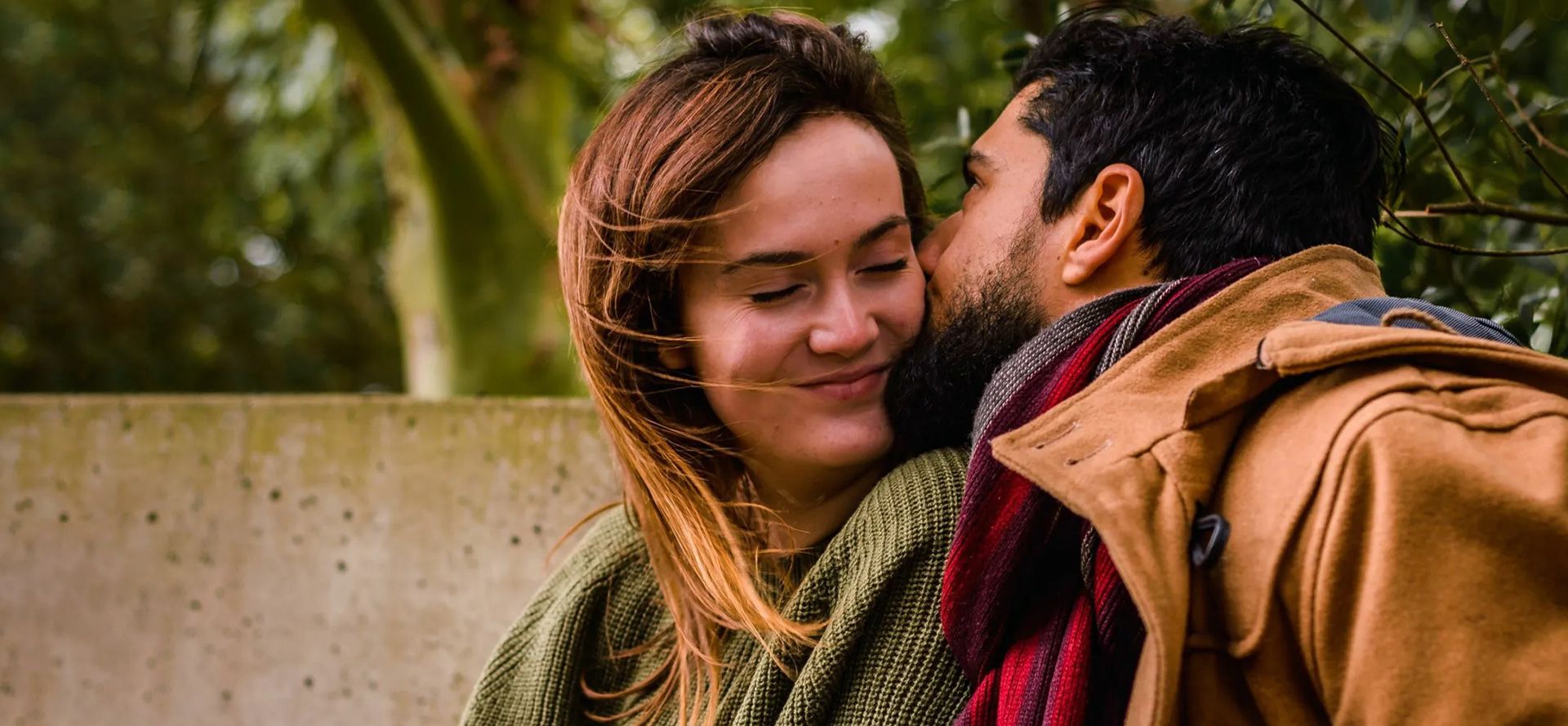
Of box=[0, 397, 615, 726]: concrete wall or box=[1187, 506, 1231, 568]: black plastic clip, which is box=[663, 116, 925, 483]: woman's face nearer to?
box=[1187, 506, 1231, 568]: black plastic clip

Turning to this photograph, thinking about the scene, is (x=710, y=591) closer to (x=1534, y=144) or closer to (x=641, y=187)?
(x=641, y=187)

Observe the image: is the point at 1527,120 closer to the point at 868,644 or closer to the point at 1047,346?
the point at 1047,346

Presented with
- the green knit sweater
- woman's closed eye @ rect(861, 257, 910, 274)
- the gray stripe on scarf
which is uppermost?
woman's closed eye @ rect(861, 257, 910, 274)

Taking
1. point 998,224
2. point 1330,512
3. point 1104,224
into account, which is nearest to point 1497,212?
point 1104,224

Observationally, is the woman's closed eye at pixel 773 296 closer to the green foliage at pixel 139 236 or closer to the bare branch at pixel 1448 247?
the bare branch at pixel 1448 247

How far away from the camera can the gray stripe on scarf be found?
1340 millimetres

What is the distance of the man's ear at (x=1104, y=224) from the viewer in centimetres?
151

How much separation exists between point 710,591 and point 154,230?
7738 mm

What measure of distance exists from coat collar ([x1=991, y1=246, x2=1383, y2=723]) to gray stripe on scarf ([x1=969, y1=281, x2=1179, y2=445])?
98mm

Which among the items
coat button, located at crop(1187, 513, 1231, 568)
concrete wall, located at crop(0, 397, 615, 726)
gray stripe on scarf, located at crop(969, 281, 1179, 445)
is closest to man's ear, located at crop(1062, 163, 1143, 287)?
gray stripe on scarf, located at crop(969, 281, 1179, 445)

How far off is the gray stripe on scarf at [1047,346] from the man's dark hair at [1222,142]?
155 mm

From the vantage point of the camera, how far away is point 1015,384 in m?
1.34

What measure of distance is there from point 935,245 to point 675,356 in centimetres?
42

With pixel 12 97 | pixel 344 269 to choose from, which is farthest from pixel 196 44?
pixel 344 269
